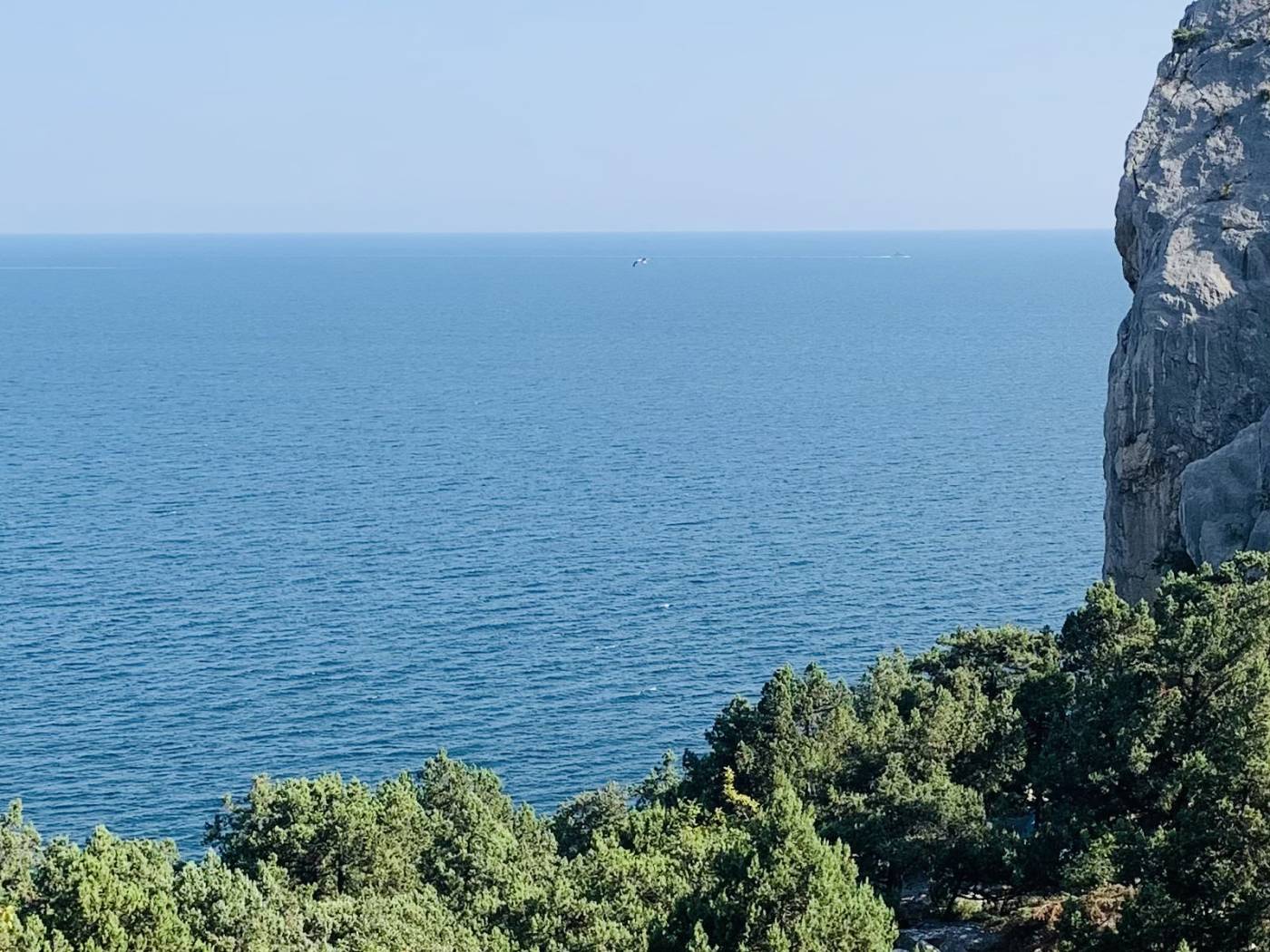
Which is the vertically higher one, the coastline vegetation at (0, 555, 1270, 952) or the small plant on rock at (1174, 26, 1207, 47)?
the small plant on rock at (1174, 26, 1207, 47)

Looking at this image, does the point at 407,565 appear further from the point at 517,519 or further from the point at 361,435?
the point at 361,435

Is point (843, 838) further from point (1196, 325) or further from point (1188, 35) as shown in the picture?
point (1188, 35)

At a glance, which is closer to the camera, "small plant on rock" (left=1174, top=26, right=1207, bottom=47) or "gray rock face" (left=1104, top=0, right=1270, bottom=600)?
"gray rock face" (left=1104, top=0, right=1270, bottom=600)

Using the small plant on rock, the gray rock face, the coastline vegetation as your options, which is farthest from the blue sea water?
A: the small plant on rock

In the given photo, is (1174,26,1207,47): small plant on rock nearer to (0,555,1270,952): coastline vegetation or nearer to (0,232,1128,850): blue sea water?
(0,232,1128,850): blue sea water


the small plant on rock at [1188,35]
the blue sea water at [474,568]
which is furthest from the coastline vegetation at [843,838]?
the small plant on rock at [1188,35]

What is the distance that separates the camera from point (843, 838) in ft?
111

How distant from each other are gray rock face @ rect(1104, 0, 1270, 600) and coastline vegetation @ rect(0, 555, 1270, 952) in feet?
27.1

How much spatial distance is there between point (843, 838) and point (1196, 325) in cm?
2776

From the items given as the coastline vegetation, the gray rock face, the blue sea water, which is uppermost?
the gray rock face

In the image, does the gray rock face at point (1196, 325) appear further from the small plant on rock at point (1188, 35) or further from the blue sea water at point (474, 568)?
the blue sea water at point (474, 568)

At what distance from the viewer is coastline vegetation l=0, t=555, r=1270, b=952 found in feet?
79.7

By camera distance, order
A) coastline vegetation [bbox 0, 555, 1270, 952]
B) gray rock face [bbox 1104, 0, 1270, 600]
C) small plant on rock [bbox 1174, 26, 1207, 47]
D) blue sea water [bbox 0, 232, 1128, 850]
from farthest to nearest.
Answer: blue sea water [bbox 0, 232, 1128, 850] < small plant on rock [bbox 1174, 26, 1207, 47] < gray rock face [bbox 1104, 0, 1270, 600] < coastline vegetation [bbox 0, 555, 1270, 952]

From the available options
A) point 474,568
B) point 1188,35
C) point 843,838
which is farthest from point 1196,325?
point 474,568
